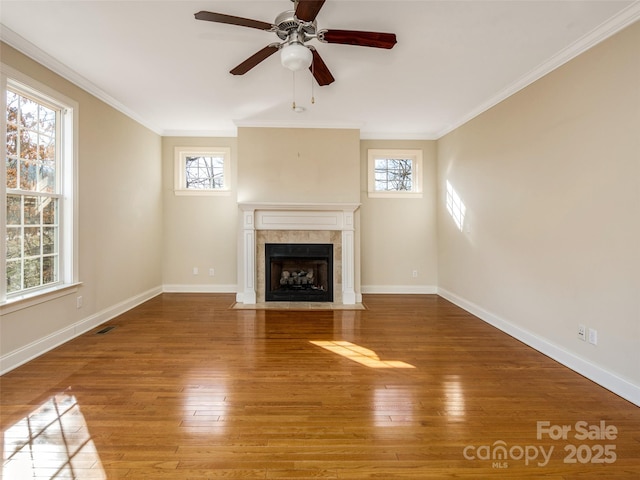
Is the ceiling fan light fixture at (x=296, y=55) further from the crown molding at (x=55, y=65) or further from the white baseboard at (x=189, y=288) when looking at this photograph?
the white baseboard at (x=189, y=288)

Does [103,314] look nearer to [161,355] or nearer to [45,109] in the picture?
[161,355]

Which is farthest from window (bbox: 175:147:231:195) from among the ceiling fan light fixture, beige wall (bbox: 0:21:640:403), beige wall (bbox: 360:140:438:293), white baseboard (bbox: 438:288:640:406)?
white baseboard (bbox: 438:288:640:406)

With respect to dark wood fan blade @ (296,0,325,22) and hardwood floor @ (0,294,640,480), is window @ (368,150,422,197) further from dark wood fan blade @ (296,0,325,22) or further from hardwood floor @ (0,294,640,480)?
dark wood fan blade @ (296,0,325,22)

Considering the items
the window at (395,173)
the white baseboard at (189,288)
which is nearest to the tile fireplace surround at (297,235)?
the white baseboard at (189,288)

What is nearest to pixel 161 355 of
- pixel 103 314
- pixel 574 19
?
pixel 103 314

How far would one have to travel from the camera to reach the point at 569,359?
2668 mm

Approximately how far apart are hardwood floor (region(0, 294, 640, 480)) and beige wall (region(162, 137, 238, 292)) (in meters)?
2.04

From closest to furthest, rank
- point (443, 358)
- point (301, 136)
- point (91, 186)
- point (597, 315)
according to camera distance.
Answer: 1. point (597, 315)
2. point (443, 358)
3. point (91, 186)
4. point (301, 136)

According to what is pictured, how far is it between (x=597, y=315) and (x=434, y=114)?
10.2 feet

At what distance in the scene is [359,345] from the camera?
3.12 meters

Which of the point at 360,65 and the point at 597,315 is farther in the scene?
the point at 360,65

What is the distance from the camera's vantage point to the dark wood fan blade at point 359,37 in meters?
2.11

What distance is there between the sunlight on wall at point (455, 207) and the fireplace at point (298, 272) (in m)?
1.92

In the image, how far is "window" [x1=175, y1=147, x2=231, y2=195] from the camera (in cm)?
534
